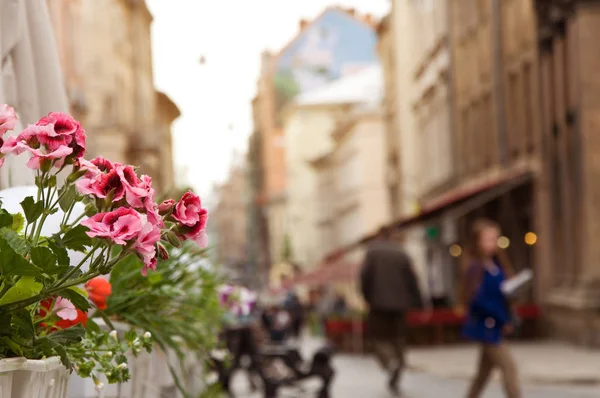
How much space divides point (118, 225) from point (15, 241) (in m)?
0.22

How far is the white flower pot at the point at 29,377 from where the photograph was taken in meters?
2.80

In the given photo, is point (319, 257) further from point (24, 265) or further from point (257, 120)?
point (24, 265)

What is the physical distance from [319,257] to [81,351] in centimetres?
10406

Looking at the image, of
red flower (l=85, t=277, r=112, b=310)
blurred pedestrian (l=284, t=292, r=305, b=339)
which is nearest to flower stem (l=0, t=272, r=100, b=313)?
red flower (l=85, t=277, r=112, b=310)

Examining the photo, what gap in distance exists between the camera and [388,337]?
16969mm

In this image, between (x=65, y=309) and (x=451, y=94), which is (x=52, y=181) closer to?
(x=65, y=309)

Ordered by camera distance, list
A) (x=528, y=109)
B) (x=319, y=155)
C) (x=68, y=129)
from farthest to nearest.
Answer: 1. (x=319, y=155)
2. (x=528, y=109)
3. (x=68, y=129)

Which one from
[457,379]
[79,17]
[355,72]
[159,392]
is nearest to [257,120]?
[355,72]

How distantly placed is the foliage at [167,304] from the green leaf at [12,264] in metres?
2.05

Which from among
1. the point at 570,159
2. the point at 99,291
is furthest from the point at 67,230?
the point at 570,159

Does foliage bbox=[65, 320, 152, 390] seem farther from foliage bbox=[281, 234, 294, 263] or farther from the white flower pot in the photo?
foliage bbox=[281, 234, 294, 263]

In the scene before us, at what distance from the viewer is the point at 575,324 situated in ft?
83.5

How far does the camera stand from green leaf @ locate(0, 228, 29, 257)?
2898 mm

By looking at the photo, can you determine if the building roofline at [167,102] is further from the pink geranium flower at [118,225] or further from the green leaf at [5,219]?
the pink geranium flower at [118,225]
